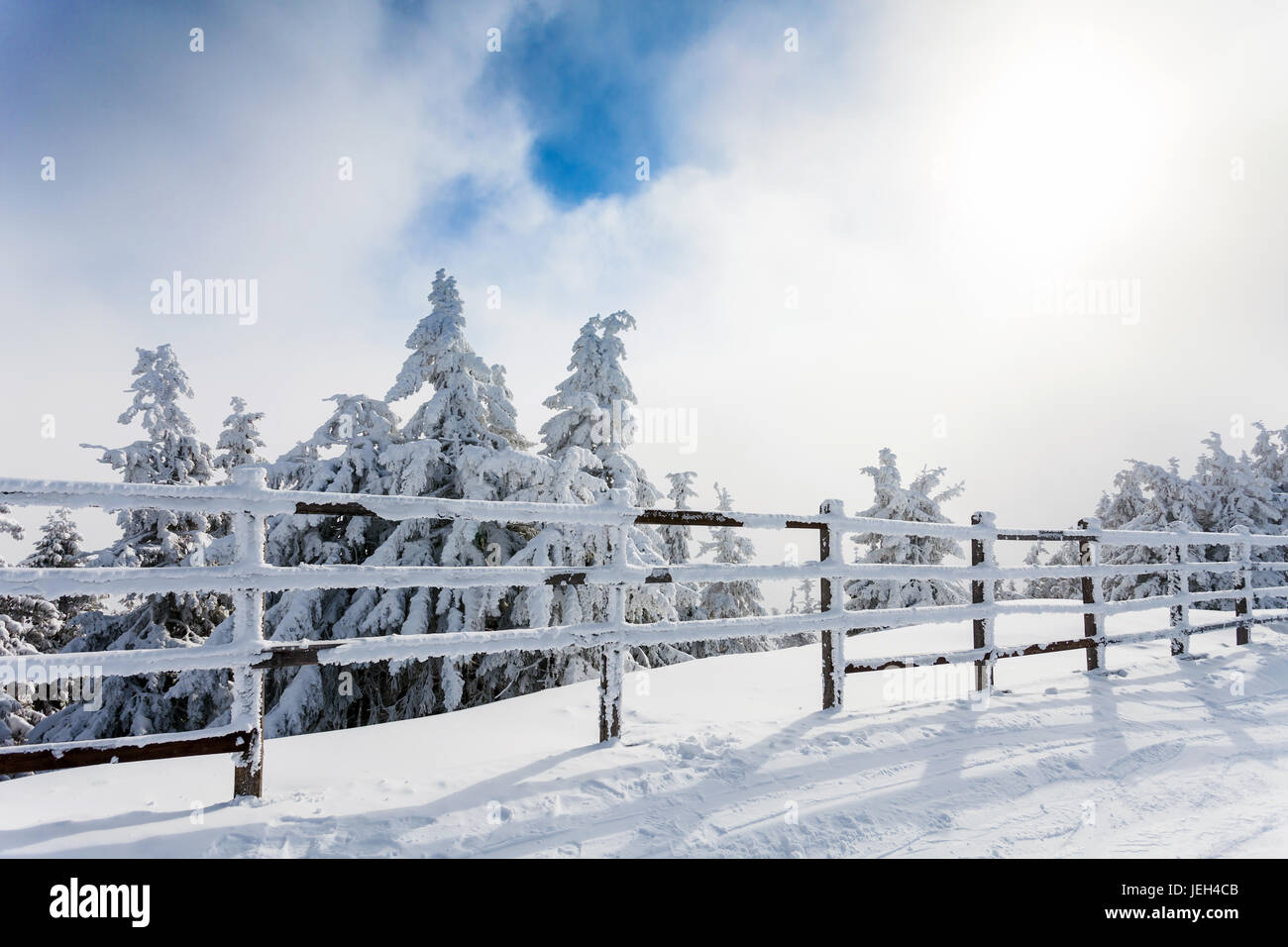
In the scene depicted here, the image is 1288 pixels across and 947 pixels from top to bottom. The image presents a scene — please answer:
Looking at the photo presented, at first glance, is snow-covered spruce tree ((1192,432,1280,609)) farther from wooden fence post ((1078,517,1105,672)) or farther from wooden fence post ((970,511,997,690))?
wooden fence post ((970,511,997,690))

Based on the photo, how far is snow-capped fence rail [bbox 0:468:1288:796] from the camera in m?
2.96

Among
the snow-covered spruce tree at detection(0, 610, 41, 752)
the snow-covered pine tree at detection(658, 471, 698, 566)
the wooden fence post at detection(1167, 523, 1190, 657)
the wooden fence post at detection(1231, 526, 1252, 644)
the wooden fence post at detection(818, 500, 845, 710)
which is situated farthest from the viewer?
the snow-covered pine tree at detection(658, 471, 698, 566)

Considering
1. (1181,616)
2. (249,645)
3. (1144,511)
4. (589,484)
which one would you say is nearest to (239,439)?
(589,484)

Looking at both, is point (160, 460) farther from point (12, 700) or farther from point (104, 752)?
point (104, 752)

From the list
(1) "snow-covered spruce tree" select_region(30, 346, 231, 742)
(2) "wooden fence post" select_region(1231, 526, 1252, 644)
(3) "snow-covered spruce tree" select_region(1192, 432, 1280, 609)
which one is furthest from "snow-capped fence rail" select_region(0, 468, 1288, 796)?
(3) "snow-covered spruce tree" select_region(1192, 432, 1280, 609)

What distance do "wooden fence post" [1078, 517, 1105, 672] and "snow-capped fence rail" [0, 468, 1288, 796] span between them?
1.55m

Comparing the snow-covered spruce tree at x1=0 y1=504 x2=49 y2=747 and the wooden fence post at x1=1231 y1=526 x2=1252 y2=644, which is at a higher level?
→ the wooden fence post at x1=1231 y1=526 x2=1252 y2=644

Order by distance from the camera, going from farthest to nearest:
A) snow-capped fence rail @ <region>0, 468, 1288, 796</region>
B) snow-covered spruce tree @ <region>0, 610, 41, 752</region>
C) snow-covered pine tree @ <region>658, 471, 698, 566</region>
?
snow-covered pine tree @ <region>658, 471, 698, 566</region> < snow-covered spruce tree @ <region>0, 610, 41, 752</region> < snow-capped fence rail @ <region>0, 468, 1288, 796</region>

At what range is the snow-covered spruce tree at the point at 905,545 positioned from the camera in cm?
2136

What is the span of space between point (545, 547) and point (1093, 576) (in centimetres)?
812

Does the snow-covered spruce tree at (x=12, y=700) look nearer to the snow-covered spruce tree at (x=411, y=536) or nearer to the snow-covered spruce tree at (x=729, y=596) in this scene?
the snow-covered spruce tree at (x=411, y=536)

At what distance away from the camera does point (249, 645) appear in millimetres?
3242

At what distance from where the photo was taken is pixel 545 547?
1161 centimetres
